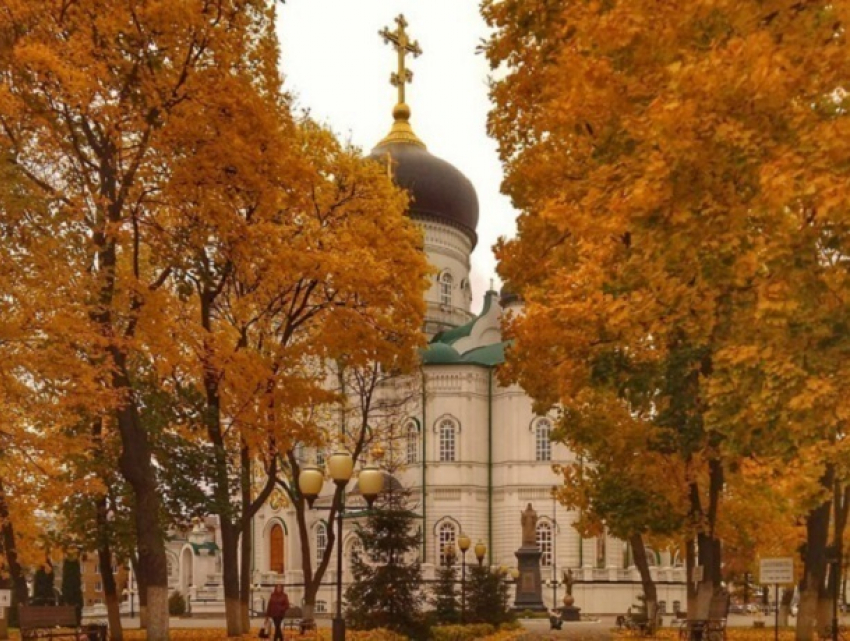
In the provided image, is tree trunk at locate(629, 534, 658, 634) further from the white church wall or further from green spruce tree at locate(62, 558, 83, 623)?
the white church wall

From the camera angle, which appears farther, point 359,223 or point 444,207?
point 444,207

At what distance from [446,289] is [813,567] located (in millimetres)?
42210

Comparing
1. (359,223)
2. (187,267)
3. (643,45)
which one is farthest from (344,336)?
(643,45)

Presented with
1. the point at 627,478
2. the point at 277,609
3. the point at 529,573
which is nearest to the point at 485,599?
the point at 277,609

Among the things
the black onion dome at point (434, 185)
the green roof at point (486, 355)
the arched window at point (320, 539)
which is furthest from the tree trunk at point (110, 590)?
the black onion dome at point (434, 185)

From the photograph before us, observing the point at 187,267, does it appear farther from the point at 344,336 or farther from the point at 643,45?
the point at 643,45

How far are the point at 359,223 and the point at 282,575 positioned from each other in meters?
38.5

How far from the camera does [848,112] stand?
8.53 metres

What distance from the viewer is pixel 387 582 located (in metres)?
19.9

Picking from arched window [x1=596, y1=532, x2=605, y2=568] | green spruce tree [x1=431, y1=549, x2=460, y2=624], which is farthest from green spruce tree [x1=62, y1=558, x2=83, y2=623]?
arched window [x1=596, y1=532, x2=605, y2=568]

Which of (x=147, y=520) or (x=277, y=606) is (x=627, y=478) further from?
(x=147, y=520)


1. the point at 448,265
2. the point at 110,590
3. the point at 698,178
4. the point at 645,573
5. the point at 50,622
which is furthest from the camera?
the point at 448,265

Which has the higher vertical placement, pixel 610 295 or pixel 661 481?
pixel 610 295

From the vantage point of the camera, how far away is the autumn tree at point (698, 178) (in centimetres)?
830
